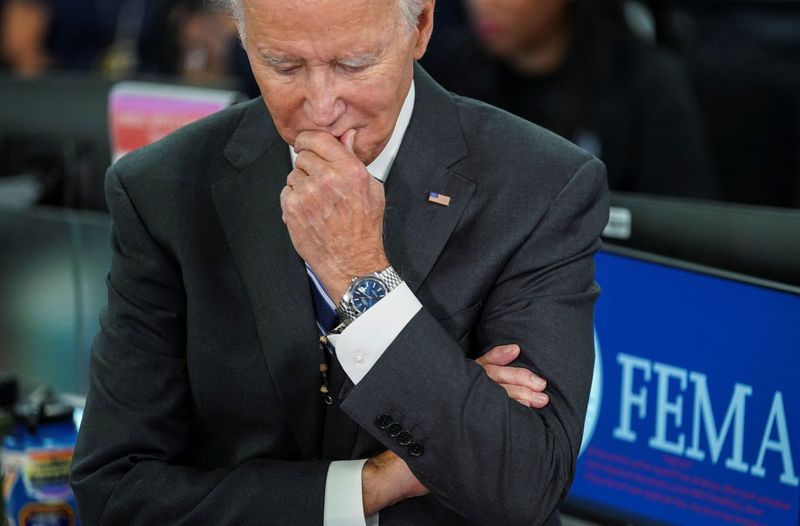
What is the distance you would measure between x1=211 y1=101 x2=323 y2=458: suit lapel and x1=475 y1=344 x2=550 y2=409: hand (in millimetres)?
215

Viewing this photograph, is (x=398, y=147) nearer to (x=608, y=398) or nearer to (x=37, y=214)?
(x=608, y=398)

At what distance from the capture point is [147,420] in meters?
1.54

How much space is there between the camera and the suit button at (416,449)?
1384 mm

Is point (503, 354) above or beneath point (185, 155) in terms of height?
beneath

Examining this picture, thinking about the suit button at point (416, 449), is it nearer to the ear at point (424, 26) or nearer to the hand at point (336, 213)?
the hand at point (336, 213)

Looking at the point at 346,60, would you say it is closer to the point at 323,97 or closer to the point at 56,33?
the point at 323,97

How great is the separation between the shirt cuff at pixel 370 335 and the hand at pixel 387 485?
0.46 feet

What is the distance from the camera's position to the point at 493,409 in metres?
1.39

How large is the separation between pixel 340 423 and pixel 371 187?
30cm

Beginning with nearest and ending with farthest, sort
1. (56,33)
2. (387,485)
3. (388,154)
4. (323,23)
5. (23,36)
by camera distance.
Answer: (323,23)
(387,485)
(388,154)
(23,36)
(56,33)

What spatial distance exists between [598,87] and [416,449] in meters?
2.04

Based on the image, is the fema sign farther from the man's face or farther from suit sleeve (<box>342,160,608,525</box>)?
the man's face

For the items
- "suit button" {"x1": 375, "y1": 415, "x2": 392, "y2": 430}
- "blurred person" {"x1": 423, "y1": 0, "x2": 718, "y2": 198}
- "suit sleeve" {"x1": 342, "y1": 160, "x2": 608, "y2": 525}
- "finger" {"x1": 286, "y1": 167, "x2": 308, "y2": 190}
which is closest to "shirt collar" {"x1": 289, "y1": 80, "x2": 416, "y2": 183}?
"finger" {"x1": 286, "y1": 167, "x2": 308, "y2": 190}

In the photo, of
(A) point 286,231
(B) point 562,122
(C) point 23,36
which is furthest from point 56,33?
(A) point 286,231
